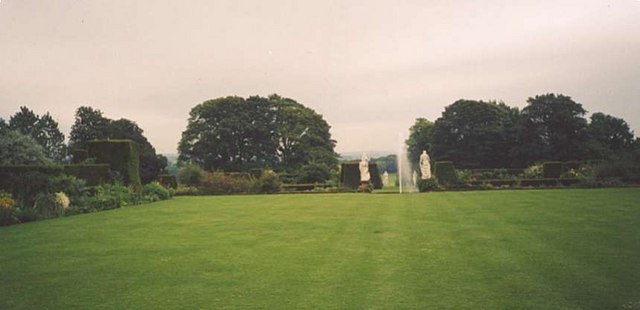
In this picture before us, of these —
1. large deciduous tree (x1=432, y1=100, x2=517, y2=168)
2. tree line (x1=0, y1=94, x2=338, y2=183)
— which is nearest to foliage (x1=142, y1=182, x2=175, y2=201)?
tree line (x1=0, y1=94, x2=338, y2=183)

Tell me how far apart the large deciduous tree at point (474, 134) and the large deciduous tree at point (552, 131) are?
1958 millimetres

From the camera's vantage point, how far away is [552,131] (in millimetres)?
49688

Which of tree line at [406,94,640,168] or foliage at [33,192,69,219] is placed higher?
tree line at [406,94,640,168]

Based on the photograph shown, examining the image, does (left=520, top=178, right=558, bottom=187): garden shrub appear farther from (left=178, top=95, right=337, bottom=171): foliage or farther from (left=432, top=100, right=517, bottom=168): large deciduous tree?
(left=178, top=95, right=337, bottom=171): foliage

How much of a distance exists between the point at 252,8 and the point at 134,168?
12300 mm

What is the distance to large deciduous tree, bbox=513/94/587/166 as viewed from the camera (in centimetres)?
4851

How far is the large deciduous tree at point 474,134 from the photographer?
169 ft

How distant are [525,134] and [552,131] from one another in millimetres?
3017

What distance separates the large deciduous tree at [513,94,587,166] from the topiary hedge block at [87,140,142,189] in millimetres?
38941

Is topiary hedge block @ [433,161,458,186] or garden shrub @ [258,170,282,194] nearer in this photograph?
garden shrub @ [258,170,282,194]

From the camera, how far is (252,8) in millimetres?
17078

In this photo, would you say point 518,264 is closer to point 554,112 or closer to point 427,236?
point 427,236

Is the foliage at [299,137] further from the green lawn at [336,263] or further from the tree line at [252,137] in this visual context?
the green lawn at [336,263]

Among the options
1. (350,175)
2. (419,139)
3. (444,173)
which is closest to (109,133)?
(350,175)
